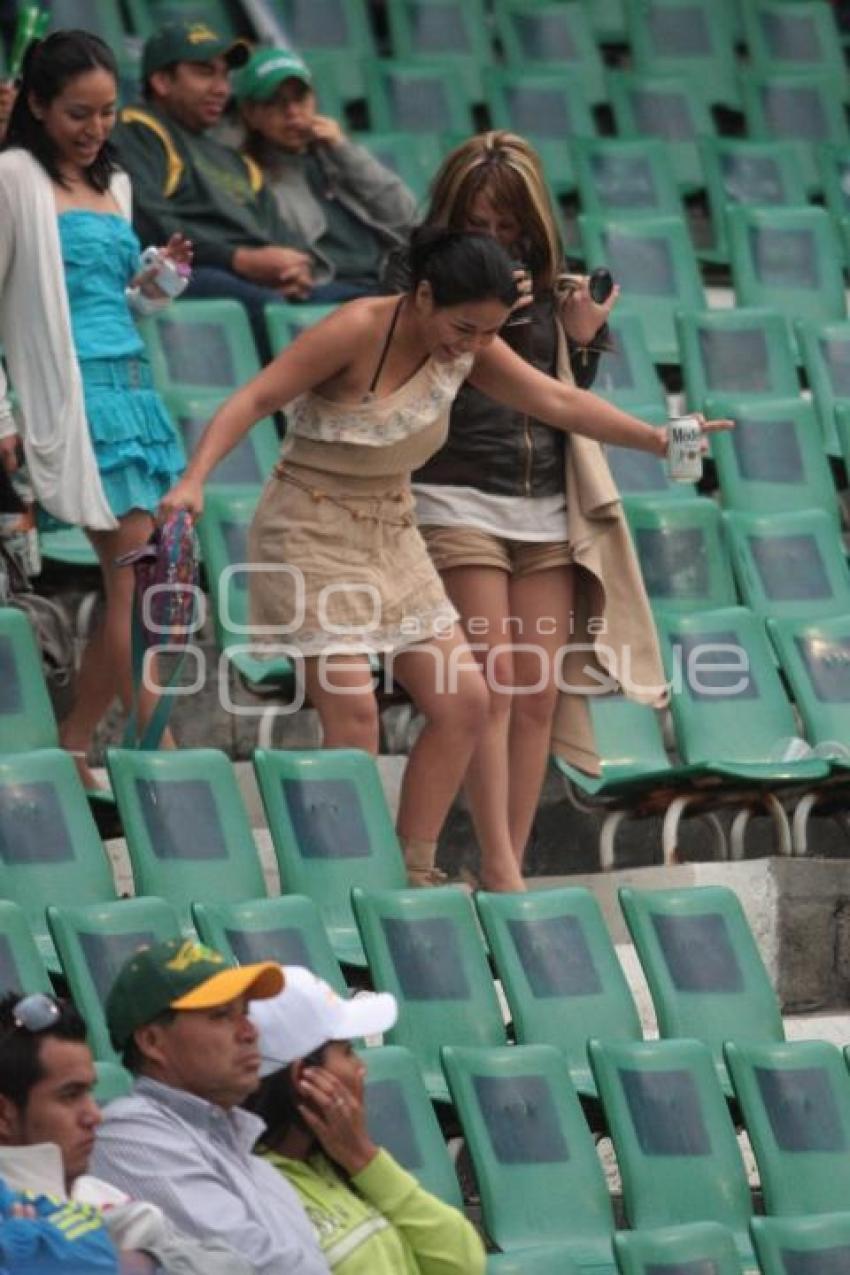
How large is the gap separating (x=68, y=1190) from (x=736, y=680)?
3523mm

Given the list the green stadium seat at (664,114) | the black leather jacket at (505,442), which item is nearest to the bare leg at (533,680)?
the black leather jacket at (505,442)

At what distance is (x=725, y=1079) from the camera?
709 cm

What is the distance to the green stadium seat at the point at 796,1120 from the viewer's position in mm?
6801

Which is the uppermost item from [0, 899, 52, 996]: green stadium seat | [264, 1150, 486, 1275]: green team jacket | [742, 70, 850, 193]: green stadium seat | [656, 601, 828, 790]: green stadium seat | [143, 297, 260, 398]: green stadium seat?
[742, 70, 850, 193]: green stadium seat

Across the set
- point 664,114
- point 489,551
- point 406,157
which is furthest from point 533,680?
point 664,114

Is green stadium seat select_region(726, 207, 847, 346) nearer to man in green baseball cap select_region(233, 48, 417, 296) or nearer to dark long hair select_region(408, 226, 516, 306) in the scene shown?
man in green baseball cap select_region(233, 48, 417, 296)

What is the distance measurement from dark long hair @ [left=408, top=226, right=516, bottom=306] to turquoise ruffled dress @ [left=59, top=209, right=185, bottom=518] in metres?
0.87

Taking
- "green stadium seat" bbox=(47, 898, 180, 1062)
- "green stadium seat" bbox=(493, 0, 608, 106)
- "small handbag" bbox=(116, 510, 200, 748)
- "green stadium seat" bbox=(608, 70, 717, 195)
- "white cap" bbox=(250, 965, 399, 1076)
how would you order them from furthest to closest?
1. "green stadium seat" bbox=(493, 0, 608, 106)
2. "green stadium seat" bbox=(608, 70, 717, 195)
3. "small handbag" bbox=(116, 510, 200, 748)
4. "green stadium seat" bbox=(47, 898, 180, 1062)
5. "white cap" bbox=(250, 965, 399, 1076)

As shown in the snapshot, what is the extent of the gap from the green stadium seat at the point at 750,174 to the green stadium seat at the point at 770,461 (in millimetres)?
1673

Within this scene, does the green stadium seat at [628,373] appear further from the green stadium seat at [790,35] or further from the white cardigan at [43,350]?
the green stadium seat at [790,35]

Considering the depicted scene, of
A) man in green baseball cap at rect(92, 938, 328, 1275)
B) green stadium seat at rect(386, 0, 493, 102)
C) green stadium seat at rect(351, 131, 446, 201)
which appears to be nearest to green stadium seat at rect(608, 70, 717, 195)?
green stadium seat at rect(386, 0, 493, 102)

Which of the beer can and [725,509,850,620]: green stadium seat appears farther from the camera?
[725,509,850,620]: green stadium seat

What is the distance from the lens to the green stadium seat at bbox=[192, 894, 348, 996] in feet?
21.4

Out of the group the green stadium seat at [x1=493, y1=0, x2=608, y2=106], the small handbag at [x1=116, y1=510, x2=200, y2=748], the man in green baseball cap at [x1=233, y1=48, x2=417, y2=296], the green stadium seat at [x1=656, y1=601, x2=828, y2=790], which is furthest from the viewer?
the green stadium seat at [x1=493, y1=0, x2=608, y2=106]
